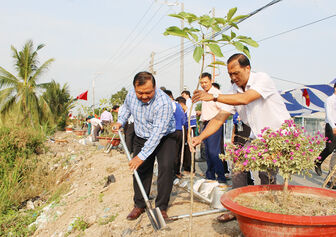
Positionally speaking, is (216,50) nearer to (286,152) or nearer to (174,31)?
(174,31)

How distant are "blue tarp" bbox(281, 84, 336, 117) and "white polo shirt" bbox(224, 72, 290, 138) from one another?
1008 centimetres

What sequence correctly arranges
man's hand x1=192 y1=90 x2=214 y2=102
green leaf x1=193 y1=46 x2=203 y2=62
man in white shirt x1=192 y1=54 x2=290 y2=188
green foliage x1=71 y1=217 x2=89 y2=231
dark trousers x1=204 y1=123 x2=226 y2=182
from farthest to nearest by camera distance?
dark trousers x1=204 y1=123 x2=226 y2=182, green foliage x1=71 y1=217 x2=89 y2=231, man in white shirt x1=192 y1=54 x2=290 y2=188, man's hand x1=192 y1=90 x2=214 y2=102, green leaf x1=193 y1=46 x2=203 y2=62

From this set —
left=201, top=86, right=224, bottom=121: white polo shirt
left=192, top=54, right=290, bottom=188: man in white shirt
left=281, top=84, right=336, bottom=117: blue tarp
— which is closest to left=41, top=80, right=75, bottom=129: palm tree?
left=281, top=84, right=336, bottom=117: blue tarp

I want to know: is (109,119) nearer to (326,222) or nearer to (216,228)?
(216,228)

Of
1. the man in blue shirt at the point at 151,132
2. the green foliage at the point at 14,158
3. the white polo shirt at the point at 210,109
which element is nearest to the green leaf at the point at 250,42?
the man in blue shirt at the point at 151,132

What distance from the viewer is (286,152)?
2.25 m

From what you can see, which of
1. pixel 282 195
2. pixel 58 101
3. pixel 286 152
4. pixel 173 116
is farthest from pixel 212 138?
pixel 58 101

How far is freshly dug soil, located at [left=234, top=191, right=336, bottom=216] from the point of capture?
6.94ft

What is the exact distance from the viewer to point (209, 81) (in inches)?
200

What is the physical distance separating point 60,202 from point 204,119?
3916 mm

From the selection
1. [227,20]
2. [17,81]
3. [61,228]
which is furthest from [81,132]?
[227,20]

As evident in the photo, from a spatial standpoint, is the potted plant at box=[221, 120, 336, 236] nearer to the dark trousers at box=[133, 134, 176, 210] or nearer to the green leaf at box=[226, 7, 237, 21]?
the green leaf at box=[226, 7, 237, 21]

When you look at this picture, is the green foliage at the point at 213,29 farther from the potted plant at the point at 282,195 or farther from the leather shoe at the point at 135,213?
the leather shoe at the point at 135,213

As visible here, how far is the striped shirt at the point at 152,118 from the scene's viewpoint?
10.8 ft
